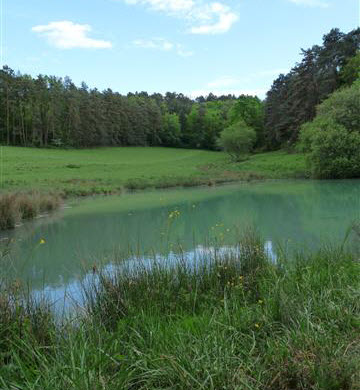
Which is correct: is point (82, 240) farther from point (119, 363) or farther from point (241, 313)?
point (119, 363)

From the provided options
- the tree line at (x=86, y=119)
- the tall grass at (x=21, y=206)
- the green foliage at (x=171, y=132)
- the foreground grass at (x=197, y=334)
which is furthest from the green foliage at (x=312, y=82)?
the foreground grass at (x=197, y=334)

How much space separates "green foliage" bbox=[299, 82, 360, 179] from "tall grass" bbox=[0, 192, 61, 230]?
22.2m

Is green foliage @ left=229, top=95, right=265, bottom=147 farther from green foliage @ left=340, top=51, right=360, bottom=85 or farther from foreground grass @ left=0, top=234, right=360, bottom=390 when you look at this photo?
foreground grass @ left=0, top=234, right=360, bottom=390

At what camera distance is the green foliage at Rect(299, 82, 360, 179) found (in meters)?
35.0

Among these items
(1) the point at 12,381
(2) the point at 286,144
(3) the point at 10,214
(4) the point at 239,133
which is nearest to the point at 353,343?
(1) the point at 12,381

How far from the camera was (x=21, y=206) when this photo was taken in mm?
17719

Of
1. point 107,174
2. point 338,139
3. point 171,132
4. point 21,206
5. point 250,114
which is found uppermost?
point 250,114

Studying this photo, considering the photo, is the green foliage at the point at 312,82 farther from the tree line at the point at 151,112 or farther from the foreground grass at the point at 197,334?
the foreground grass at the point at 197,334

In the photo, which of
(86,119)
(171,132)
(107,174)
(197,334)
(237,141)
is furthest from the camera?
(171,132)

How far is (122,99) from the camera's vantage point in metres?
81.8

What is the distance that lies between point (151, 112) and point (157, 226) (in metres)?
70.5

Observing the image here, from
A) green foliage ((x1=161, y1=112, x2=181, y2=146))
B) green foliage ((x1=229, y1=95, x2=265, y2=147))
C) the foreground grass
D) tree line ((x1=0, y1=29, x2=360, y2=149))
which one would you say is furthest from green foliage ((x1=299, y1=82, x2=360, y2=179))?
green foliage ((x1=161, y1=112, x2=181, y2=146))

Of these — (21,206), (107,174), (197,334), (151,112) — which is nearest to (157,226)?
(21,206)

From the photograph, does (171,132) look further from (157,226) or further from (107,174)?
(157,226)
